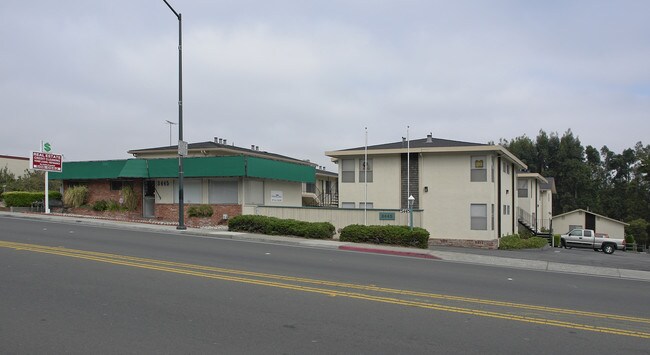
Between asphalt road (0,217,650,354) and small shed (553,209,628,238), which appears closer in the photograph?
asphalt road (0,217,650,354)

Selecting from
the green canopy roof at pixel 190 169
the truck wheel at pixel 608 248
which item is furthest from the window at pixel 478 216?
the truck wheel at pixel 608 248

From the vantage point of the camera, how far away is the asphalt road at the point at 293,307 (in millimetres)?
6254

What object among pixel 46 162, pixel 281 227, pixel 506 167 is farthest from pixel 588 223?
pixel 46 162

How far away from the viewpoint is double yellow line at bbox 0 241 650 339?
7.83 meters

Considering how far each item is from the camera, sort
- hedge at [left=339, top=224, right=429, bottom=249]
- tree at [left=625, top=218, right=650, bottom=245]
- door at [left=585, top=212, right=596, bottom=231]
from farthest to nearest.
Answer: tree at [left=625, top=218, right=650, bottom=245], door at [left=585, top=212, right=596, bottom=231], hedge at [left=339, top=224, right=429, bottom=249]

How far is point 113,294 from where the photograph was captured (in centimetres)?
862

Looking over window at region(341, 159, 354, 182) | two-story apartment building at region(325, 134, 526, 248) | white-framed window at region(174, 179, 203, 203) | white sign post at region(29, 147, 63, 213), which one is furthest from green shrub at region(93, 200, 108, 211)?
window at region(341, 159, 354, 182)

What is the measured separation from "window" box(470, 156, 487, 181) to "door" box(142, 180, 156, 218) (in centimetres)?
1883

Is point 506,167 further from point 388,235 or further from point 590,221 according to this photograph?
point 590,221

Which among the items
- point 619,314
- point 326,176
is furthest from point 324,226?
point 326,176

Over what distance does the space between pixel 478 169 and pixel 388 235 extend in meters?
9.94

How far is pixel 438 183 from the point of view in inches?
1137

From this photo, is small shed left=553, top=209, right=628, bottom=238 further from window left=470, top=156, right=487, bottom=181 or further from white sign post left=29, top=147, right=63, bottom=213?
white sign post left=29, top=147, right=63, bottom=213

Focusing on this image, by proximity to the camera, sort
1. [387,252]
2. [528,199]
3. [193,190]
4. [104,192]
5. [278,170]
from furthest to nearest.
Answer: [528,199] → [104,192] → [278,170] → [193,190] → [387,252]
